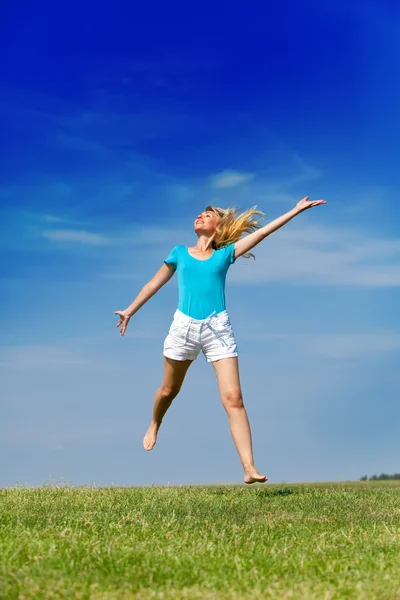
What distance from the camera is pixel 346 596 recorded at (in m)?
4.78

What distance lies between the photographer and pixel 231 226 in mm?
10328

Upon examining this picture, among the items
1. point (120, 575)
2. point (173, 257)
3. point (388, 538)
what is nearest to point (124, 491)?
point (173, 257)

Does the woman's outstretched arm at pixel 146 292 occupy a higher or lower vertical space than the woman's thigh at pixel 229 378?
higher

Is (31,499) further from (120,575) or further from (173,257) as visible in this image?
(120,575)

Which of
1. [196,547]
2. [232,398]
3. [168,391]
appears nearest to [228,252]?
[232,398]

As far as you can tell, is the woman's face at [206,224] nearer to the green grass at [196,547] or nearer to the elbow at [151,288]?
the elbow at [151,288]

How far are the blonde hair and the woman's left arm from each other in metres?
0.14

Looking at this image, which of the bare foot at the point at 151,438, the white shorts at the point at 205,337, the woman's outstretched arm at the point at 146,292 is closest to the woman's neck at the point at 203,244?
the woman's outstretched arm at the point at 146,292

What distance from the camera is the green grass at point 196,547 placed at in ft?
15.9

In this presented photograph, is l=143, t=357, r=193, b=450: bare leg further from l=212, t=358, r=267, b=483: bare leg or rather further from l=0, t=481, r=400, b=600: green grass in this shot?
l=0, t=481, r=400, b=600: green grass

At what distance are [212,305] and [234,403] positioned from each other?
129cm

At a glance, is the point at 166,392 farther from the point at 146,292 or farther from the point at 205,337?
the point at 146,292

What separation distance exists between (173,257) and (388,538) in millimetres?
4815

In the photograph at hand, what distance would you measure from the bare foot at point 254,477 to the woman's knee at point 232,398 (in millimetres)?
836
